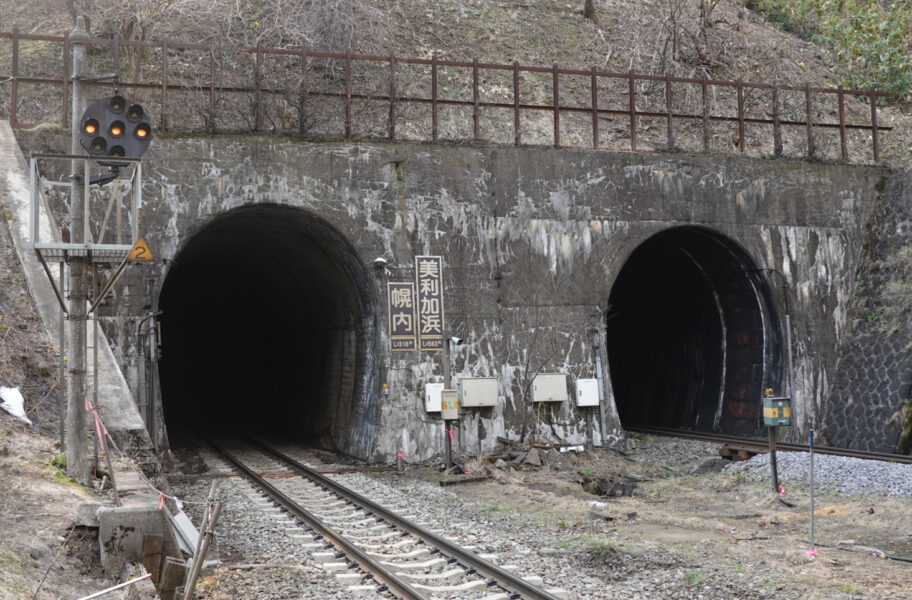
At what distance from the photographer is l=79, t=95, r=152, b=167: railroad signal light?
8.01 meters

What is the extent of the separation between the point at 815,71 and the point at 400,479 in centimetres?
2316

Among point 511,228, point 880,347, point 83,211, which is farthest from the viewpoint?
point 880,347

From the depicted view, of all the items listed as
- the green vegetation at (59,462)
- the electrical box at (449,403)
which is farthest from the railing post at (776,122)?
the green vegetation at (59,462)

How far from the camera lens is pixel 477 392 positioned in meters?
15.1

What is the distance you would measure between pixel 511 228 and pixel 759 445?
5.73 m

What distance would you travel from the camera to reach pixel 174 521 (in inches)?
266

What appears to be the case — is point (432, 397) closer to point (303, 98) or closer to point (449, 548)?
point (303, 98)

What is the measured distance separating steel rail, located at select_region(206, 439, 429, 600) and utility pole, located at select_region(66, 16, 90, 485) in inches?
98.5

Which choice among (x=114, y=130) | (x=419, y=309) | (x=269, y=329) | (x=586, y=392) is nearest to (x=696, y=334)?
(x=586, y=392)

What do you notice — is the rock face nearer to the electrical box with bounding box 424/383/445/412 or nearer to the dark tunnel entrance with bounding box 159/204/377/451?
the electrical box with bounding box 424/383/445/412

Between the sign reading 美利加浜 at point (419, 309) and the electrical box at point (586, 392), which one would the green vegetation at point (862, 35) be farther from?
the sign reading 美利加浜 at point (419, 309)

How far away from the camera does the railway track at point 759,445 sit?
1323 cm

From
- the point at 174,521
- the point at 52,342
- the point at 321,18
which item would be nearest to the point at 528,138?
the point at 321,18

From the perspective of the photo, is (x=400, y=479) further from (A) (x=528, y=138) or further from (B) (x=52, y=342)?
(A) (x=528, y=138)
